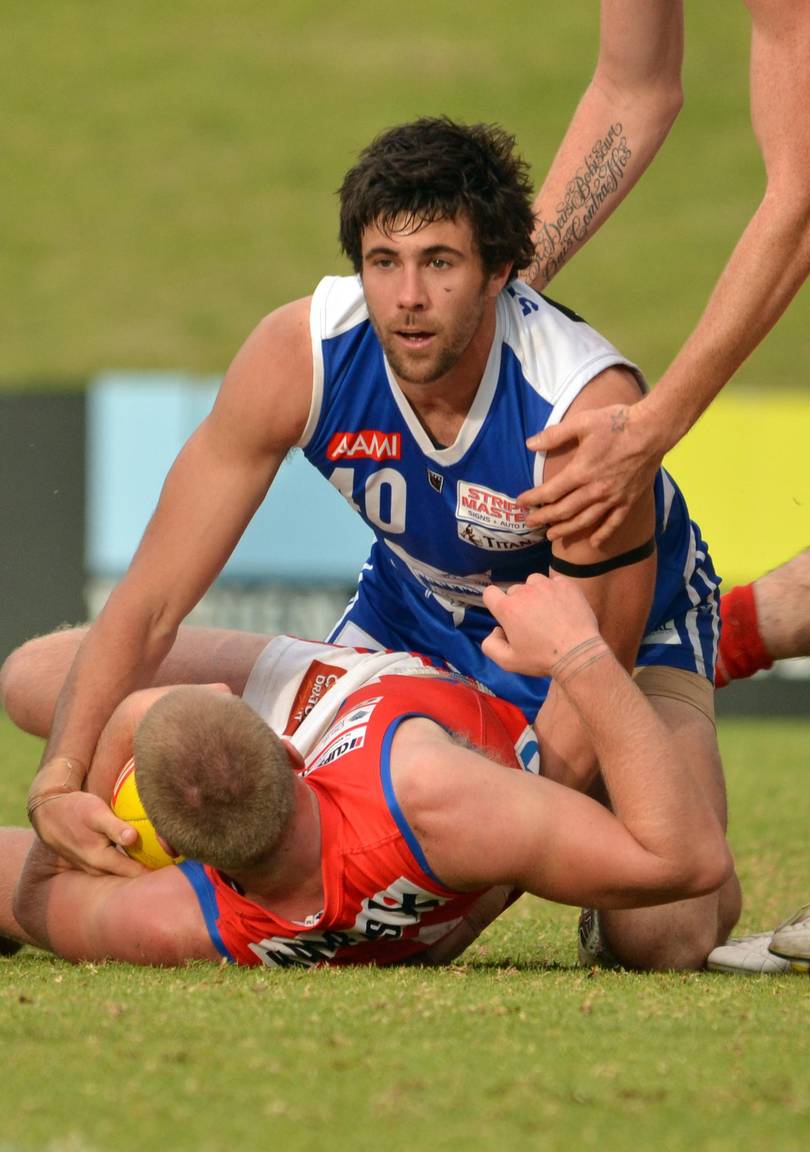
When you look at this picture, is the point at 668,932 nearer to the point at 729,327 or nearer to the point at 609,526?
the point at 609,526

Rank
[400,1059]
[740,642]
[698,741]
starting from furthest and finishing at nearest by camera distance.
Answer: [740,642]
[698,741]
[400,1059]

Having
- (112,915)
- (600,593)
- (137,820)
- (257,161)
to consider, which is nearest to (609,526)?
(600,593)

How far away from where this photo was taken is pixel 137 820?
416 centimetres

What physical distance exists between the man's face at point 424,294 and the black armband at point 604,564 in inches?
20.5

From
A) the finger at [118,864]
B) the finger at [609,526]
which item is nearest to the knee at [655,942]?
the finger at [609,526]

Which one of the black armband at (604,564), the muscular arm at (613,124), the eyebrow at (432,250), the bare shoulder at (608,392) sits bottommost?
the black armband at (604,564)

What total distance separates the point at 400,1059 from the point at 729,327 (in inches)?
75.3

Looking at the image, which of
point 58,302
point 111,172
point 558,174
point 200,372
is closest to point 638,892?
point 558,174

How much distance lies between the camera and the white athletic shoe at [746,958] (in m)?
4.07

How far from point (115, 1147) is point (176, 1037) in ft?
1.87

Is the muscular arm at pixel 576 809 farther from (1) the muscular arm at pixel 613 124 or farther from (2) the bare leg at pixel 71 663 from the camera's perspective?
(1) the muscular arm at pixel 613 124

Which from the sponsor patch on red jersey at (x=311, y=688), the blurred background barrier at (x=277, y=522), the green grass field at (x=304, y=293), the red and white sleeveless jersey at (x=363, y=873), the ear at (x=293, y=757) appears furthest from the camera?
the blurred background barrier at (x=277, y=522)

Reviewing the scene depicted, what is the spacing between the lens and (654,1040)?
10.1ft

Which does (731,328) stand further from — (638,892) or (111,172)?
(111,172)
